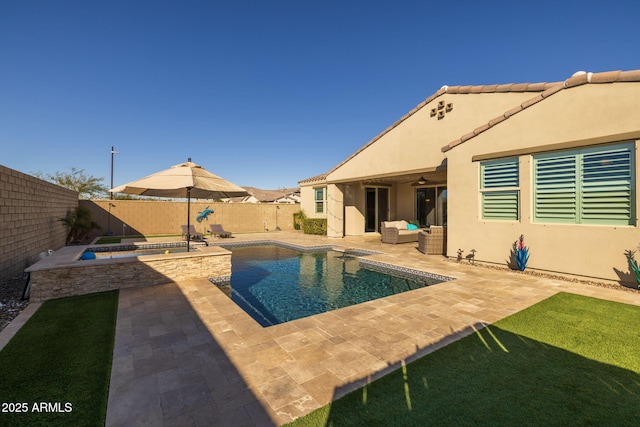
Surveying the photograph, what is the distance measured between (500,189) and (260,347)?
28.0 ft

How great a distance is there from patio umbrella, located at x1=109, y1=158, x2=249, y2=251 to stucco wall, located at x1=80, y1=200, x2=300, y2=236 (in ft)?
41.1

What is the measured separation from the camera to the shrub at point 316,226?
19500mm

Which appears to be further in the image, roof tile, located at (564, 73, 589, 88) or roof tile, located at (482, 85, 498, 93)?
roof tile, located at (482, 85, 498, 93)

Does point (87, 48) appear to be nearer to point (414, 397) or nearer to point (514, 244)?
point (414, 397)

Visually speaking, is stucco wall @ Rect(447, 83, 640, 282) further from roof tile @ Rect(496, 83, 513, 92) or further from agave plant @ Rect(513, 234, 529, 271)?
roof tile @ Rect(496, 83, 513, 92)

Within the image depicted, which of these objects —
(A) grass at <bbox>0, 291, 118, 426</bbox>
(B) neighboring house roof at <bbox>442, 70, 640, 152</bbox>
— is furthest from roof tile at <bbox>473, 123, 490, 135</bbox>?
(A) grass at <bbox>0, 291, 118, 426</bbox>

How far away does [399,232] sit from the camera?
14.9 metres

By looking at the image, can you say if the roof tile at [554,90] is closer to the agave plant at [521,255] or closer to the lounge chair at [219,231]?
the agave plant at [521,255]

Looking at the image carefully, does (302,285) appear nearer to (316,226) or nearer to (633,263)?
(633,263)

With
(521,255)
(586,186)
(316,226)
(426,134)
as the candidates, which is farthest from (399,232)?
(586,186)

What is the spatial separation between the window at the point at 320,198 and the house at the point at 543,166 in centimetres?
839

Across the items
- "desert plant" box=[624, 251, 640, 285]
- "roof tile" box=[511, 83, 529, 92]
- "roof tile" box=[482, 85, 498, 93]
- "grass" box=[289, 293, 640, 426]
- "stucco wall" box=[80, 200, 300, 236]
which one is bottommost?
"grass" box=[289, 293, 640, 426]

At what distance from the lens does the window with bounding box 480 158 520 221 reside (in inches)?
334

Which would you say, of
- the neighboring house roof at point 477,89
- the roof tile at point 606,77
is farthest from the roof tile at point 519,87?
A: the roof tile at point 606,77
